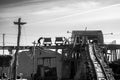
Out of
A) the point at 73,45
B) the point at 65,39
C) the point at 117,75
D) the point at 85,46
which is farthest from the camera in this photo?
the point at 65,39

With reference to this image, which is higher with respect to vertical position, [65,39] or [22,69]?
[65,39]

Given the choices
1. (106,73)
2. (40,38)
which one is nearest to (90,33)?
(40,38)

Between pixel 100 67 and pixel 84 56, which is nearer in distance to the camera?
pixel 100 67

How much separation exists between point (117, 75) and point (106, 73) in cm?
666

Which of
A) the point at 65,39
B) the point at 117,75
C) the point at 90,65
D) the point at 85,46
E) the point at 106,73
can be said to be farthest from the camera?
the point at 65,39

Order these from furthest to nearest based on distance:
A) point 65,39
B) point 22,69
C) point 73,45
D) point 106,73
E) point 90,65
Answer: point 22,69 < point 65,39 < point 73,45 < point 90,65 < point 106,73

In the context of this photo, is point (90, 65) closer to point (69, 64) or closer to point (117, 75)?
point (117, 75)

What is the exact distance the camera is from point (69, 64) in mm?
45469

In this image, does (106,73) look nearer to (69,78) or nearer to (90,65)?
(90,65)

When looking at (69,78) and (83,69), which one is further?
(69,78)

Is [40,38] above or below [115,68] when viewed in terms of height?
above

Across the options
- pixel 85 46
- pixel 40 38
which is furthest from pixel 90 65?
pixel 40 38

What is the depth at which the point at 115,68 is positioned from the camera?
40.2 m

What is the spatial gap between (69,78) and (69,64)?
2.66 m
